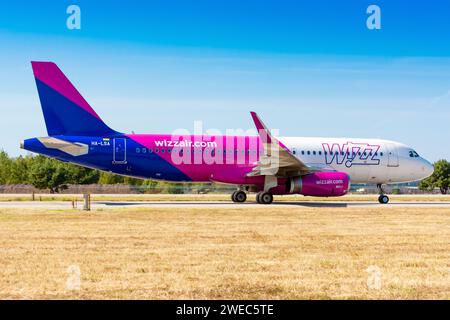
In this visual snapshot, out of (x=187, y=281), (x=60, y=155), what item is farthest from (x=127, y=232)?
(x=60, y=155)

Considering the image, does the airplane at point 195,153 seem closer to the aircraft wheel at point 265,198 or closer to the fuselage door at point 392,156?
the aircraft wheel at point 265,198

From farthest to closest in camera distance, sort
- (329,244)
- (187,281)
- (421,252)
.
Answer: (329,244) → (421,252) → (187,281)

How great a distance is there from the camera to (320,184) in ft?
93.4

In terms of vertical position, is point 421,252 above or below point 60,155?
below

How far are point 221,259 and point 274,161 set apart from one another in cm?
1960

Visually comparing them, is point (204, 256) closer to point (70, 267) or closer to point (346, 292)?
point (70, 267)

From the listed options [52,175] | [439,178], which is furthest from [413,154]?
[439,178]

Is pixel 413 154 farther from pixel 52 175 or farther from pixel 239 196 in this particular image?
pixel 52 175

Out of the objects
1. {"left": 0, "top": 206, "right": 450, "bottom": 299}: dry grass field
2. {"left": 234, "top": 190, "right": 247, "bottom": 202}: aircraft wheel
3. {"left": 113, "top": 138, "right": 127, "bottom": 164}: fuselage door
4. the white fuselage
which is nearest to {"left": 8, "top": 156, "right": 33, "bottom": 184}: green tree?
{"left": 113, "top": 138, "right": 127, "bottom": 164}: fuselage door

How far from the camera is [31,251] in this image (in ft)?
35.7

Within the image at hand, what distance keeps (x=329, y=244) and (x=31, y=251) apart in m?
6.48

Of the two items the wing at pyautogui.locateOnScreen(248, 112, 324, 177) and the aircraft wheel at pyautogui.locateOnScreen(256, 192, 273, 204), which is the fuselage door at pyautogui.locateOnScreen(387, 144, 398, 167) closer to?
the wing at pyautogui.locateOnScreen(248, 112, 324, 177)

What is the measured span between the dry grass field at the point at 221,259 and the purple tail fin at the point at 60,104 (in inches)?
477
